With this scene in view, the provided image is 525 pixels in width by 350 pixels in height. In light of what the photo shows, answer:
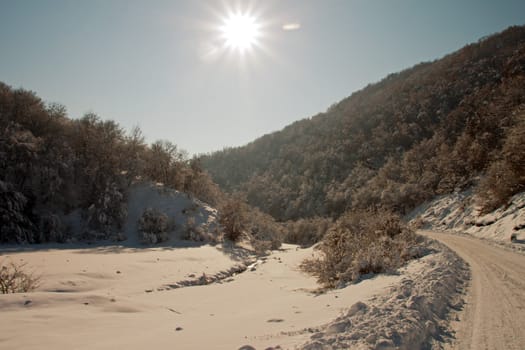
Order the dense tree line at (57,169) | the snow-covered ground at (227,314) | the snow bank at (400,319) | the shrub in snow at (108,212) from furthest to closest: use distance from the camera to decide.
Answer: the shrub in snow at (108,212)
the dense tree line at (57,169)
the snow-covered ground at (227,314)
the snow bank at (400,319)

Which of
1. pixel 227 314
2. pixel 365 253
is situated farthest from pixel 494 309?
pixel 227 314

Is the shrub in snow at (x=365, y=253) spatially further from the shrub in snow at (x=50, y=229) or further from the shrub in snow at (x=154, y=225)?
the shrub in snow at (x=50, y=229)

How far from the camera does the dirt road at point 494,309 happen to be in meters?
4.42

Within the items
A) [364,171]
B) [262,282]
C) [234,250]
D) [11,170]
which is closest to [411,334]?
[262,282]

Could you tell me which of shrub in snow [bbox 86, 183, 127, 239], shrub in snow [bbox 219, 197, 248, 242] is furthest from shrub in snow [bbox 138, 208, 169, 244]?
shrub in snow [bbox 219, 197, 248, 242]

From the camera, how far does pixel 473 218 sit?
22984 millimetres

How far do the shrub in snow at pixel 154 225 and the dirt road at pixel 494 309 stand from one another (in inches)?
696

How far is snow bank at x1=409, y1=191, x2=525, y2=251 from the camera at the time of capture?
15219mm

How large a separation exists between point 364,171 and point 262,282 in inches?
2014

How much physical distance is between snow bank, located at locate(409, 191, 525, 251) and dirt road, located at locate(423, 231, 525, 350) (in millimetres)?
4760

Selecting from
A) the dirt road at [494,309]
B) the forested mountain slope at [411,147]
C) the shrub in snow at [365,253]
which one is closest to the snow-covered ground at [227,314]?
the dirt road at [494,309]

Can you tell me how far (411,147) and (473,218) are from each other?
3641 cm

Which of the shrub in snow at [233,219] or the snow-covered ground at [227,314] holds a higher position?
the shrub in snow at [233,219]

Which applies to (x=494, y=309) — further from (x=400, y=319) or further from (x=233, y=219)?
(x=233, y=219)
